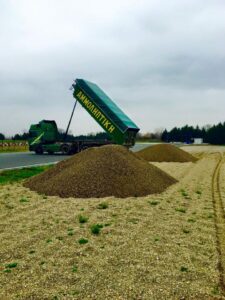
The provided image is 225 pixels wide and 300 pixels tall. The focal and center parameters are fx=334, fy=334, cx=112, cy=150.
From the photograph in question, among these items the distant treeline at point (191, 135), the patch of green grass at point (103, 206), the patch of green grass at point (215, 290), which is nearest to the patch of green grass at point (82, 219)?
the patch of green grass at point (103, 206)

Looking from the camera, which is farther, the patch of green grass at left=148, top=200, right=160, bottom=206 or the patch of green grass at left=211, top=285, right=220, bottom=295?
the patch of green grass at left=148, top=200, right=160, bottom=206

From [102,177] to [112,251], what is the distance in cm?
629

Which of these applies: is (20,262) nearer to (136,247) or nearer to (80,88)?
(136,247)

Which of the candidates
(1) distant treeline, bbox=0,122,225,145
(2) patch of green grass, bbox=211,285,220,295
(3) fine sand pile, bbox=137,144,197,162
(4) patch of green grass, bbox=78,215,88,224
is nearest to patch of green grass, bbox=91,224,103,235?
(4) patch of green grass, bbox=78,215,88,224

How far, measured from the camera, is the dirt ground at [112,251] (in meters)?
4.22

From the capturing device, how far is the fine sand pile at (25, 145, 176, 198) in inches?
435

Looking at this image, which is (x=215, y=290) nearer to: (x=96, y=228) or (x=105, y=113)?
(x=96, y=228)

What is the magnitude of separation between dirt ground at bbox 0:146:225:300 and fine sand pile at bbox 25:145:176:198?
1.54 m

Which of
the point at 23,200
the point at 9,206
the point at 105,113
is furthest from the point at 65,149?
the point at 9,206

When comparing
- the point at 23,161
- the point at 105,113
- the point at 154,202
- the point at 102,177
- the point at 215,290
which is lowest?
the point at 215,290

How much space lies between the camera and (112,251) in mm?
5531

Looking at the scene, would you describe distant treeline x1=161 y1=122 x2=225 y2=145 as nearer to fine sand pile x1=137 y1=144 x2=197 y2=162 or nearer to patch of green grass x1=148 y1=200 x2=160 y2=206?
fine sand pile x1=137 y1=144 x2=197 y2=162

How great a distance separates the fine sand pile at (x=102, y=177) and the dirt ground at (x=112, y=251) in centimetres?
154

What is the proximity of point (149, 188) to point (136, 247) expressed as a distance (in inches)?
237
